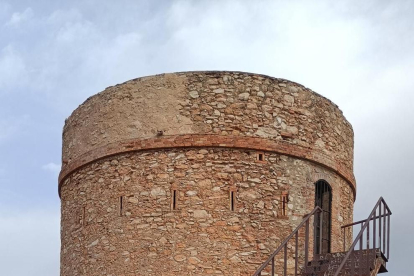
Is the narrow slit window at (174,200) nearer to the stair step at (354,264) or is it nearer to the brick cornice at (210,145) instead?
the brick cornice at (210,145)

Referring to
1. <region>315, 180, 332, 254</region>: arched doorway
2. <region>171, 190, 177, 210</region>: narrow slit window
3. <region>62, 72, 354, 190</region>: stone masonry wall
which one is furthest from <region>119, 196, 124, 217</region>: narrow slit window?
<region>315, 180, 332, 254</region>: arched doorway

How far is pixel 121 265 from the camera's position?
692 inches

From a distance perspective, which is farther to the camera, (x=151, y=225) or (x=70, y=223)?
(x=70, y=223)

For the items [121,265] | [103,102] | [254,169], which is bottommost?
[121,265]

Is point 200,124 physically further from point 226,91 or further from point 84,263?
point 84,263

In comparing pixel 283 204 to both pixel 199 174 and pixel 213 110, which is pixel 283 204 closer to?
pixel 199 174

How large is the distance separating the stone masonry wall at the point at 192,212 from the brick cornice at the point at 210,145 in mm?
117

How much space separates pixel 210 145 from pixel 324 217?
2.82 m

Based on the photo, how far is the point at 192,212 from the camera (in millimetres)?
17422

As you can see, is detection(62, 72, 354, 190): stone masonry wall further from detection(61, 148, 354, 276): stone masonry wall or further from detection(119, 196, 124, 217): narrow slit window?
detection(119, 196, 124, 217): narrow slit window

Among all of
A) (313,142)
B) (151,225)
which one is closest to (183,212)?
(151,225)

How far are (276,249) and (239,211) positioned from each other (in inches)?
40.3

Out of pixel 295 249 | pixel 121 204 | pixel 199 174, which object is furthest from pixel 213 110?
pixel 295 249

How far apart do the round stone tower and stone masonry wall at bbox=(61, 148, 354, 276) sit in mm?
18
